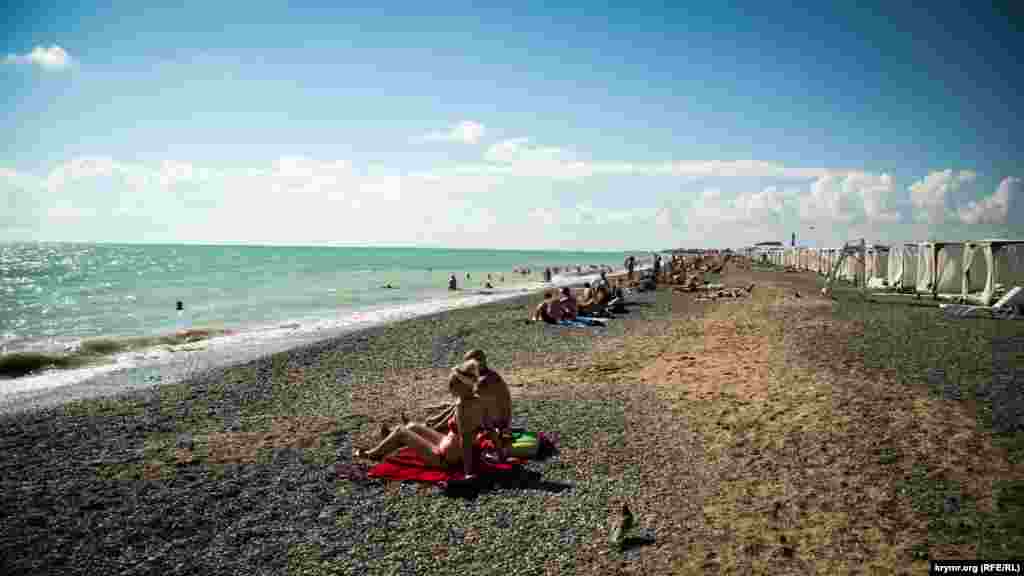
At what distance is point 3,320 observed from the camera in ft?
85.2

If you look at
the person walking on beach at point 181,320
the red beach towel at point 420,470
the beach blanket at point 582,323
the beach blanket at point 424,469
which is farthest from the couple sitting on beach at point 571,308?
the person walking on beach at point 181,320

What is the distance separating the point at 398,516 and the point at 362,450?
1795mm

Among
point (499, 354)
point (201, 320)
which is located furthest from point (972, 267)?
point (201, 320)

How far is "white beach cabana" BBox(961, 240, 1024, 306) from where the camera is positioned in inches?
717

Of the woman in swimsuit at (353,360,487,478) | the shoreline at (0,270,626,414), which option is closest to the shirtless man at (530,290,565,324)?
the shoreline at (0,270,626,414)

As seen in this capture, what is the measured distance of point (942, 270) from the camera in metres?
23.5

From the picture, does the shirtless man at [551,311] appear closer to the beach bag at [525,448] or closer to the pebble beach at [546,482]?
the pebble beach at [546,482]

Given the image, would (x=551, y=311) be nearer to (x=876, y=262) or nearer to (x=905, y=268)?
(x=905, y=268)

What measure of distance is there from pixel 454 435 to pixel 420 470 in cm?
60

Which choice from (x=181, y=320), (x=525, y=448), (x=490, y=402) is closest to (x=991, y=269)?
(x=525, y=448)

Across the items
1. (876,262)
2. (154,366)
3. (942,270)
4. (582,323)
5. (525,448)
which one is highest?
(876,262)

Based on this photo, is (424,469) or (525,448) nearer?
(424,469)

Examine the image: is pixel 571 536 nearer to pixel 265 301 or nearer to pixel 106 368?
pixel 106 368

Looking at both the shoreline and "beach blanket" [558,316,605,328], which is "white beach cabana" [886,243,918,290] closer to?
"beach blanket" [558,316,605,328]
